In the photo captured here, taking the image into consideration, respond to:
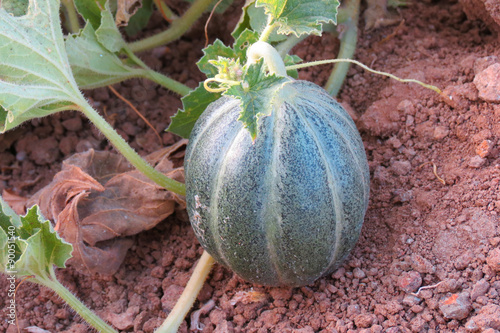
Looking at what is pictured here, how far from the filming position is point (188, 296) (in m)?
2.17

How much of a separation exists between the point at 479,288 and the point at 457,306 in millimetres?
104

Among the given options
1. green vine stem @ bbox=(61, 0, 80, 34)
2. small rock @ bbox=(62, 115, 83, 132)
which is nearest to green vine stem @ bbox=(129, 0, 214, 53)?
green vine stem @ bbox=(61, 0, 80, 34)

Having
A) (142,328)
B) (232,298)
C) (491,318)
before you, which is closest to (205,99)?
(232,298)

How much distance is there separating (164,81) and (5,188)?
958 millimetres

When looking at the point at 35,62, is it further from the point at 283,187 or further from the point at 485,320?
the point at 485,320

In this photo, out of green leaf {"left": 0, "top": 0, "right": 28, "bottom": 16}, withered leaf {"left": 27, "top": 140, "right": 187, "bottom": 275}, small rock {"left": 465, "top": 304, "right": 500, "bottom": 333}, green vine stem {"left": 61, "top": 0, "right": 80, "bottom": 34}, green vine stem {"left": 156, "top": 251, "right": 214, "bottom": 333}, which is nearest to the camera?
small rock {"left": 465, "top": 304, "right": 500, "bottom": 333}

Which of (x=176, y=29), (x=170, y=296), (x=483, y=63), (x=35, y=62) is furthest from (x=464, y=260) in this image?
(x=176, y=29)

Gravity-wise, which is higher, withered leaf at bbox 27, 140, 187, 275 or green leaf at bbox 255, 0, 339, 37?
green leaf at bbox 255, 0, 339, 37

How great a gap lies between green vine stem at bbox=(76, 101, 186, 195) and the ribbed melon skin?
33 cm

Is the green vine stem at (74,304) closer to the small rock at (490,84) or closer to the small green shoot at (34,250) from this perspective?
the small green shoot at (34,250)

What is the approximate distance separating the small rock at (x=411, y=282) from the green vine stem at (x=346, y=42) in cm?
103

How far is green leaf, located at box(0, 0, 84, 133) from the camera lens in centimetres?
210

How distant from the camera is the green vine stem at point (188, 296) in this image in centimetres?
209

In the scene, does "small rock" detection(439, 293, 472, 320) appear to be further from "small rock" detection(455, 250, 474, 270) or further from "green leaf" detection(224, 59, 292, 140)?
"green leaf" detection(224, 59, 292, 140)
